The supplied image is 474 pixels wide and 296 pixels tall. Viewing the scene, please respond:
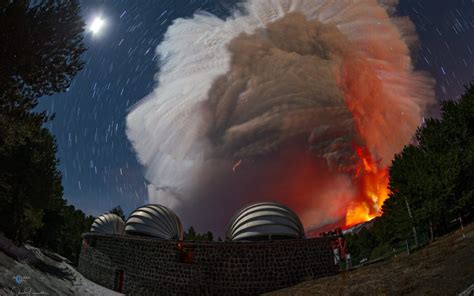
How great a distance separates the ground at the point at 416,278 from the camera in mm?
A: 10586

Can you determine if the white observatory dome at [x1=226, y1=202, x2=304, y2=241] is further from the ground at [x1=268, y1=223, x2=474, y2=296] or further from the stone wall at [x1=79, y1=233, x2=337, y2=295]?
the ground at [x1=268, y1=223, x2=474, y2=296]

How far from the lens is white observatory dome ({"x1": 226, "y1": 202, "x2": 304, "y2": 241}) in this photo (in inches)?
901

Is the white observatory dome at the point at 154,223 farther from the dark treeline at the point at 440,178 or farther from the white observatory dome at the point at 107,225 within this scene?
the dark treeline at the point at 440,178

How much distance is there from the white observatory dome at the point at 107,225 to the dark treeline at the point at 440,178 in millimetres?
28039

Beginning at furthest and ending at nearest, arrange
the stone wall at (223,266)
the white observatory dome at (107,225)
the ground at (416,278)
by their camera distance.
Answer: the white observatory dome at (107,225) < the stone wall at (223,266) < the ground at (416,278)

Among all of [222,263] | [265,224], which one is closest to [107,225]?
[222,263]

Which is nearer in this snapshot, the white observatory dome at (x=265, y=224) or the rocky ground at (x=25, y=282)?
the rocky ground at (x=25, y=282)

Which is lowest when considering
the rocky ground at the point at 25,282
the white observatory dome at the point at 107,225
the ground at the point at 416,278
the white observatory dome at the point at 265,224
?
the ground at the point at 416,278

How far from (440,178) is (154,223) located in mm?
23770

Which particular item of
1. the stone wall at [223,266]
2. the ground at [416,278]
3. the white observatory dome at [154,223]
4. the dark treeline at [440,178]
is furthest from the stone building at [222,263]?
the dark treeline at [440,178]

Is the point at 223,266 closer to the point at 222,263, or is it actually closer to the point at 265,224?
the point at 222,263

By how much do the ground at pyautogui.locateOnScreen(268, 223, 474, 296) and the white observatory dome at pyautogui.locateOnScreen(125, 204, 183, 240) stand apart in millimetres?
12462

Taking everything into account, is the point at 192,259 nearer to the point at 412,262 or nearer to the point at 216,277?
the point at 216,277

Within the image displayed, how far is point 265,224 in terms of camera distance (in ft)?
75.9
